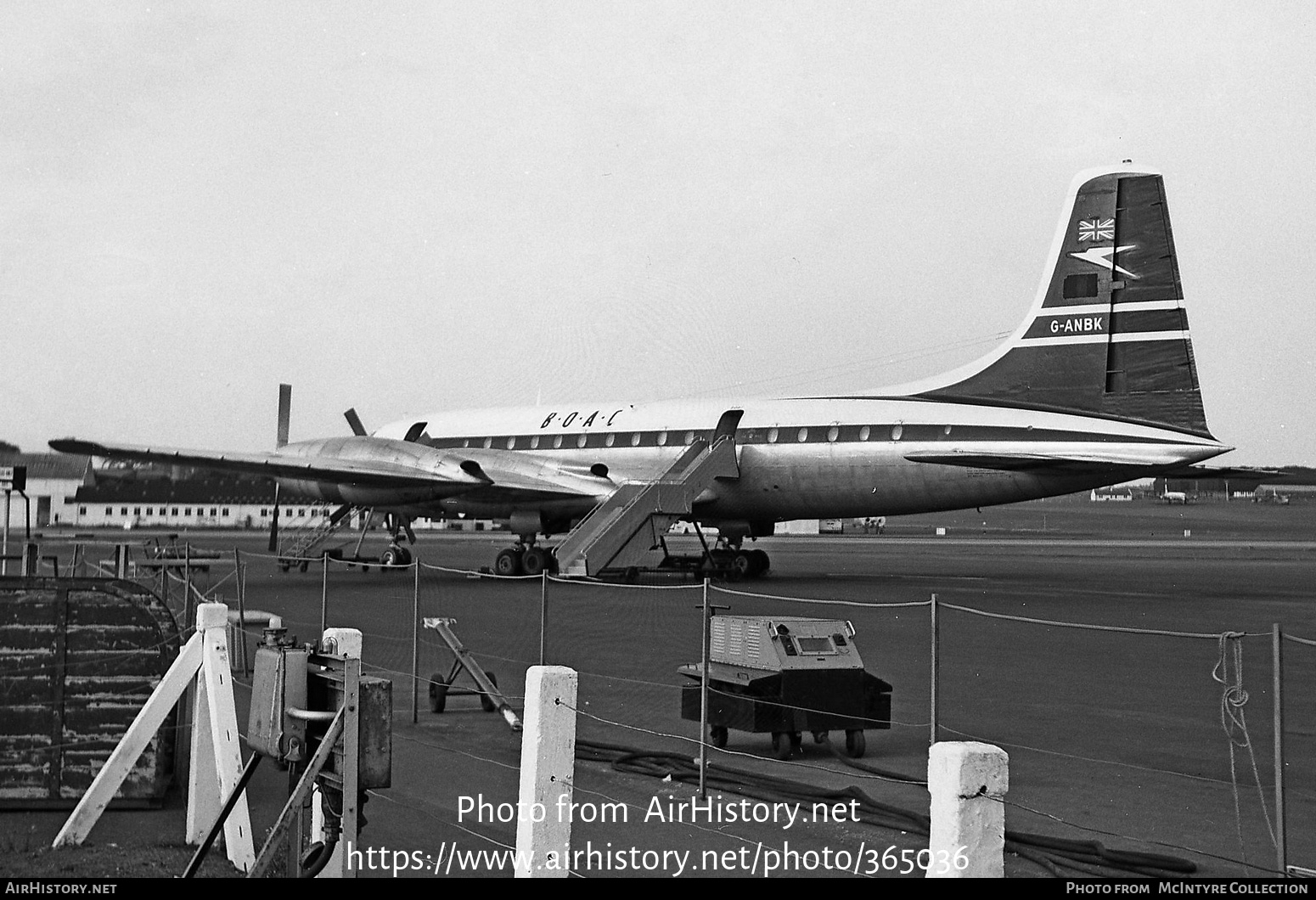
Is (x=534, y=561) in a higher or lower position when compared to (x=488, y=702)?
higher

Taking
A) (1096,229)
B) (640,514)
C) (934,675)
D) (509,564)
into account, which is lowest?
(934,675)

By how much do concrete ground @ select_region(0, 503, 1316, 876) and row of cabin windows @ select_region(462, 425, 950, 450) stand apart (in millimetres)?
3156

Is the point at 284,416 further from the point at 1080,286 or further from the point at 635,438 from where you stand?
the point at 1080,286

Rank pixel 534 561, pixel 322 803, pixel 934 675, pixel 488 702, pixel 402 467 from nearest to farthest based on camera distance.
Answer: pixel 322 803 → pixel 934 675 → pixel 488 702 → pixel 534 561 → pixel 402 467

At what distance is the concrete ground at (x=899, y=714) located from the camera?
23.3ft

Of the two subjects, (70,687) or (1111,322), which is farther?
(1111,322)

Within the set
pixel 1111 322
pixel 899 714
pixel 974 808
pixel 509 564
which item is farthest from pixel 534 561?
pixel 974 808

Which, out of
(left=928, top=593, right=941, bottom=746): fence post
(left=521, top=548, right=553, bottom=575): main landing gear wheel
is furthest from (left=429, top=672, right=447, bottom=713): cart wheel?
(left=521, top=548, right=553, bottom=575): main landing gear wheel

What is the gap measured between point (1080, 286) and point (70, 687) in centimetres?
2010

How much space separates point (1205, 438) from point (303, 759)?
2006 centimetres

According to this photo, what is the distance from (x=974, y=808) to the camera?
13.0 feet

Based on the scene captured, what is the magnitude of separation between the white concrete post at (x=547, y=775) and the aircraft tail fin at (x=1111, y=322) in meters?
19.1
